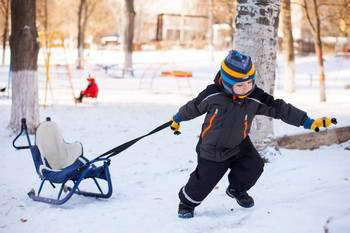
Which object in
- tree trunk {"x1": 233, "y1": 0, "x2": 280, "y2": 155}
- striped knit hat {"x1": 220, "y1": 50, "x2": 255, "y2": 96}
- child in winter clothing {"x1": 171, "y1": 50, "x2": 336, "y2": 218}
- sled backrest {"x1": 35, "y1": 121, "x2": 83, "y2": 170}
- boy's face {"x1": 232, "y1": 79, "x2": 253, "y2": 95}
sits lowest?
sled backrest {"x1": 35, "y1": 121, "x2": 83, "y2": 170}

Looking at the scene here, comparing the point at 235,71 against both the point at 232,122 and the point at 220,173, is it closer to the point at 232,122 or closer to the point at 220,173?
the point at 232,122

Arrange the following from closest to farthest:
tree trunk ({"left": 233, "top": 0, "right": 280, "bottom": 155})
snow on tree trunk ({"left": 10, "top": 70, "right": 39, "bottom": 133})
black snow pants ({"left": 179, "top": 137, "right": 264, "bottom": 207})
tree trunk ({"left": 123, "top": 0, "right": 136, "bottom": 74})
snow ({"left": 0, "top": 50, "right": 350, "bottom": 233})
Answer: snow ({"left": 0, "top": 50, "right": 350, "bottom": 233}) → black snow pants ({"left": 179, "top": 137, "right": 264, "bottom": 207}) → tree trunk ({"left": 233, "top": 0, "right": 280, "bottom": 155}) → snow on tree trunk ({"left": 10, "top": 70, "right": 39, "bottom": 133}) → tree trunk ({"left": 123, "top": 0, "right": 136, "bottom": 74})

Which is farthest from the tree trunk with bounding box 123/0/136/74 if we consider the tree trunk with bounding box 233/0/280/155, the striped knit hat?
the striped knit hat

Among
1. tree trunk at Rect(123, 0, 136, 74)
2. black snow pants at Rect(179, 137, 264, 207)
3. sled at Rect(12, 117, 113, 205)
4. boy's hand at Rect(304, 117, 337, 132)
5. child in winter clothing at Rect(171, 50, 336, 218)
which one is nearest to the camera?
boy's hand at Rect(304, 117, 337, 132)

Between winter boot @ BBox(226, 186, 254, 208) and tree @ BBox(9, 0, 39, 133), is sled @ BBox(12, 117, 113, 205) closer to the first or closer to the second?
winter boot @ BBox(226, 186, 254, 208)

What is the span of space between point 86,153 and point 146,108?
4.88 metres

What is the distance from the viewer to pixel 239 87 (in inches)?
135

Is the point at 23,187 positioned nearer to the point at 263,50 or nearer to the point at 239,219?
the point at 239,219

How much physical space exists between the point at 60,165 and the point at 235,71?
2839 millimetres

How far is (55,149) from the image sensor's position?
5180 mm

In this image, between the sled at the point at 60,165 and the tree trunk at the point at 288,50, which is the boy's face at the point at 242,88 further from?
the tree trunk at the point at 288,50

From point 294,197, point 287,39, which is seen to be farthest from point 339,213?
A: point 287,39

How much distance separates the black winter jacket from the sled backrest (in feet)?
6.89

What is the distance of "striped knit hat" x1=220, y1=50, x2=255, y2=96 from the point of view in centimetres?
341
